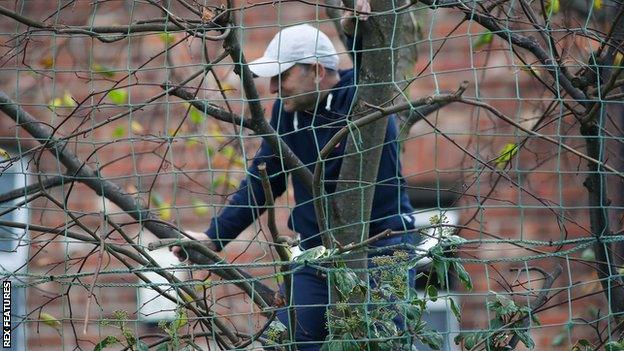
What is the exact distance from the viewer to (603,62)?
3.24 m

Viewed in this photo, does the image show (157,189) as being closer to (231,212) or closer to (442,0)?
(231,212)

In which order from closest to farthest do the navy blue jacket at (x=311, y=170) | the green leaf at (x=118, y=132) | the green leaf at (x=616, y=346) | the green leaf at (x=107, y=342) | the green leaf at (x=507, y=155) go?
1. the green leaf at (x=616, y=346)
2. the green leaf at (x=107, y=342)
3. the green leaf at (x=507, y=155)
4. the navy blue jacket at (x=311, y=170)
5. the green leaf at (x=118, y=132)

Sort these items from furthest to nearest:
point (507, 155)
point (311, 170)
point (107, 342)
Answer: point (311, 170)
point (507, 155)
point (107, 342)

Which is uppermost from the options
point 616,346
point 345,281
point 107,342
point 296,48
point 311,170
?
point 296,48

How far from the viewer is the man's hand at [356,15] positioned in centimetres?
314

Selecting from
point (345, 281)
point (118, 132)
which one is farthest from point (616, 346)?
point (118, 132)

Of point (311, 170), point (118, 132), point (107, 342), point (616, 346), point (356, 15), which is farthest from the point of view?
point (118, 132)

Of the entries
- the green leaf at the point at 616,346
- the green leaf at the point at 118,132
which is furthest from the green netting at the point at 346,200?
the green leaf at the point at 118,132

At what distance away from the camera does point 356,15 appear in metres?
3.14

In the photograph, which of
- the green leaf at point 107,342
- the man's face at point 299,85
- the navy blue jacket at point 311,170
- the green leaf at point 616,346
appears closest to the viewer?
the green leaf at point 616,346

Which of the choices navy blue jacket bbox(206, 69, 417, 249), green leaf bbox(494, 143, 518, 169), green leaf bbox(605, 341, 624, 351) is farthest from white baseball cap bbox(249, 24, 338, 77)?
green leaf bbox(605, 341, 624, 351)

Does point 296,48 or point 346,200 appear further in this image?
point 296,48

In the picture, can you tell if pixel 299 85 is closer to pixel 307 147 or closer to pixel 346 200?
pixel 307 147

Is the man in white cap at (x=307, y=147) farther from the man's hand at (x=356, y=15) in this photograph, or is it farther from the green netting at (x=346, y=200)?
the man's hand at (x=356, y=15)
